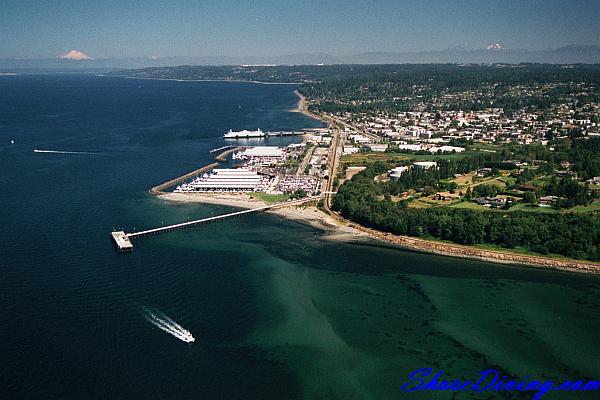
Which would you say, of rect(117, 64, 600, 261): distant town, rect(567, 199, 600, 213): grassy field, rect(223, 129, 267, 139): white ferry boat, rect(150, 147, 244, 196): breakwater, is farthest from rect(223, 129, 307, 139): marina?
rect(567, 199, 600, 213): grassy field

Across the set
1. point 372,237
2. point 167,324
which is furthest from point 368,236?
point 167,324

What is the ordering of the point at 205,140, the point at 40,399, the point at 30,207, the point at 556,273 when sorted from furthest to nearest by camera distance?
the point at 205,140, the point at 30,207, the point at 556,273, the point at 40,399

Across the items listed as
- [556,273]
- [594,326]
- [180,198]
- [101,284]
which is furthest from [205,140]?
[594,326]

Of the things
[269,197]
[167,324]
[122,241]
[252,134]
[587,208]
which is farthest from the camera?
[252,134]

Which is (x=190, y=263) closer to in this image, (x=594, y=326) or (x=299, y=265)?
(x=299, y=265)

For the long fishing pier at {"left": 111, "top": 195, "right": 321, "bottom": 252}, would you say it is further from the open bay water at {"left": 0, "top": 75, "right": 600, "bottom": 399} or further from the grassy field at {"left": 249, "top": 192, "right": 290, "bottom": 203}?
the grassy field at {"left": 249, "top": 192, "right": 290, "bottom": 203}

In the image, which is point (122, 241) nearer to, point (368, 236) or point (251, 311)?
point (251, 311)
